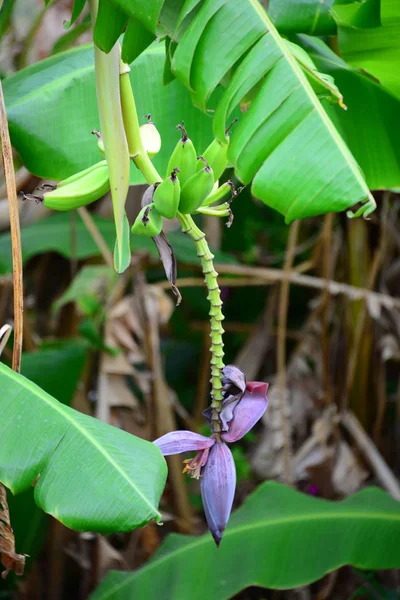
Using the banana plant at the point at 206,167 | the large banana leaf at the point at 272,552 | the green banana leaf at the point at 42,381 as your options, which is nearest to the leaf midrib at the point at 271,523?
the large banana leaf at the point at 272,552

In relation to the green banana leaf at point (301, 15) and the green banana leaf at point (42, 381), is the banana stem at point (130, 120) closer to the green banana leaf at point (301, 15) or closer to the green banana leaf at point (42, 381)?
the green banana leaf at point (301, 15)

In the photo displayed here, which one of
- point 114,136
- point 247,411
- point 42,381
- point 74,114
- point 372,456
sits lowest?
point 372,456

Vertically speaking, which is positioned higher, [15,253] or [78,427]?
[15,253]

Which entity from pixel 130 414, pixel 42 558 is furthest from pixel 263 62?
pixel 42 558

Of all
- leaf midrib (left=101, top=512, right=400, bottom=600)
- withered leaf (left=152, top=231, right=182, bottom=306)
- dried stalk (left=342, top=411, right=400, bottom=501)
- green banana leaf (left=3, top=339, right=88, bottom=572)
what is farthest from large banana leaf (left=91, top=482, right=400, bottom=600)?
withered leaf (left=152, top=231, right=182, bottom=306)

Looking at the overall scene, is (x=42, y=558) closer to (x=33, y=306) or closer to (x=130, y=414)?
(x=130, y=414)

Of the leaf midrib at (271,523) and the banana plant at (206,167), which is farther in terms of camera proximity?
the leaf midrib at (271,523)

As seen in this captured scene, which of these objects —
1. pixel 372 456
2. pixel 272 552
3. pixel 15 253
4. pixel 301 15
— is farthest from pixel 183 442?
pixel 372 456

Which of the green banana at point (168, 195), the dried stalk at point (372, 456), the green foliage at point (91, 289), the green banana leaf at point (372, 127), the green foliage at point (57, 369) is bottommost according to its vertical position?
the dried stalk at point (372, 456)

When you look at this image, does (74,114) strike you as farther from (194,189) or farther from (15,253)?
(194,189)
